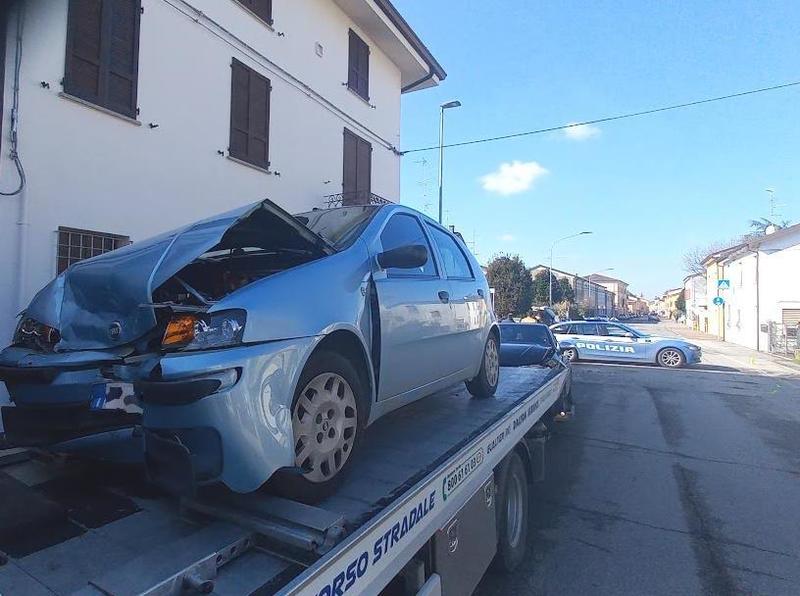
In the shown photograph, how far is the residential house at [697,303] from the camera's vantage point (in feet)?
192

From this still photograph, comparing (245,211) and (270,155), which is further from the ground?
(270,155)

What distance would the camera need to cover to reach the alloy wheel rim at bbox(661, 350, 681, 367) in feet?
63.6

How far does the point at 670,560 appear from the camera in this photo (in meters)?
4.27

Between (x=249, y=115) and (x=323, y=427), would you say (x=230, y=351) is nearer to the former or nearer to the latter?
(x=323, y=427)

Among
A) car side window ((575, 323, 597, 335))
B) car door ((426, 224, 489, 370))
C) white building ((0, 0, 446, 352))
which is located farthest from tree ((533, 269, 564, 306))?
car door ((426, 224, 489, 370))

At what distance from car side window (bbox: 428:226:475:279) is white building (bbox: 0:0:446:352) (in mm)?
4883

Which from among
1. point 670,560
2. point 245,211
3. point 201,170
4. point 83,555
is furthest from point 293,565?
point 201,170

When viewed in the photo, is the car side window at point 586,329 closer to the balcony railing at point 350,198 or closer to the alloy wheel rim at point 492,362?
the balcony railing at point 350,198

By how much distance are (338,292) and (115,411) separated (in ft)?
3.54

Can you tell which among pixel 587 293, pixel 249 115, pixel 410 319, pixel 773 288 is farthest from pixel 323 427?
pixel 587 293

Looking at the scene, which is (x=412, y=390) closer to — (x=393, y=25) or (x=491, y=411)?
(x=491, y=411)

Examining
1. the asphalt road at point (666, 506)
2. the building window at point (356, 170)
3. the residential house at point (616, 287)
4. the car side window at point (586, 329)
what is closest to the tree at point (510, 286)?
the car side window at point (586, 329)

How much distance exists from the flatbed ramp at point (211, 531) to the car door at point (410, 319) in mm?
509

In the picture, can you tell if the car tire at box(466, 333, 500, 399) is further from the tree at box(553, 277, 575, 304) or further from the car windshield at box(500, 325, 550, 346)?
the tree at box(553, 277, 575, 304)
